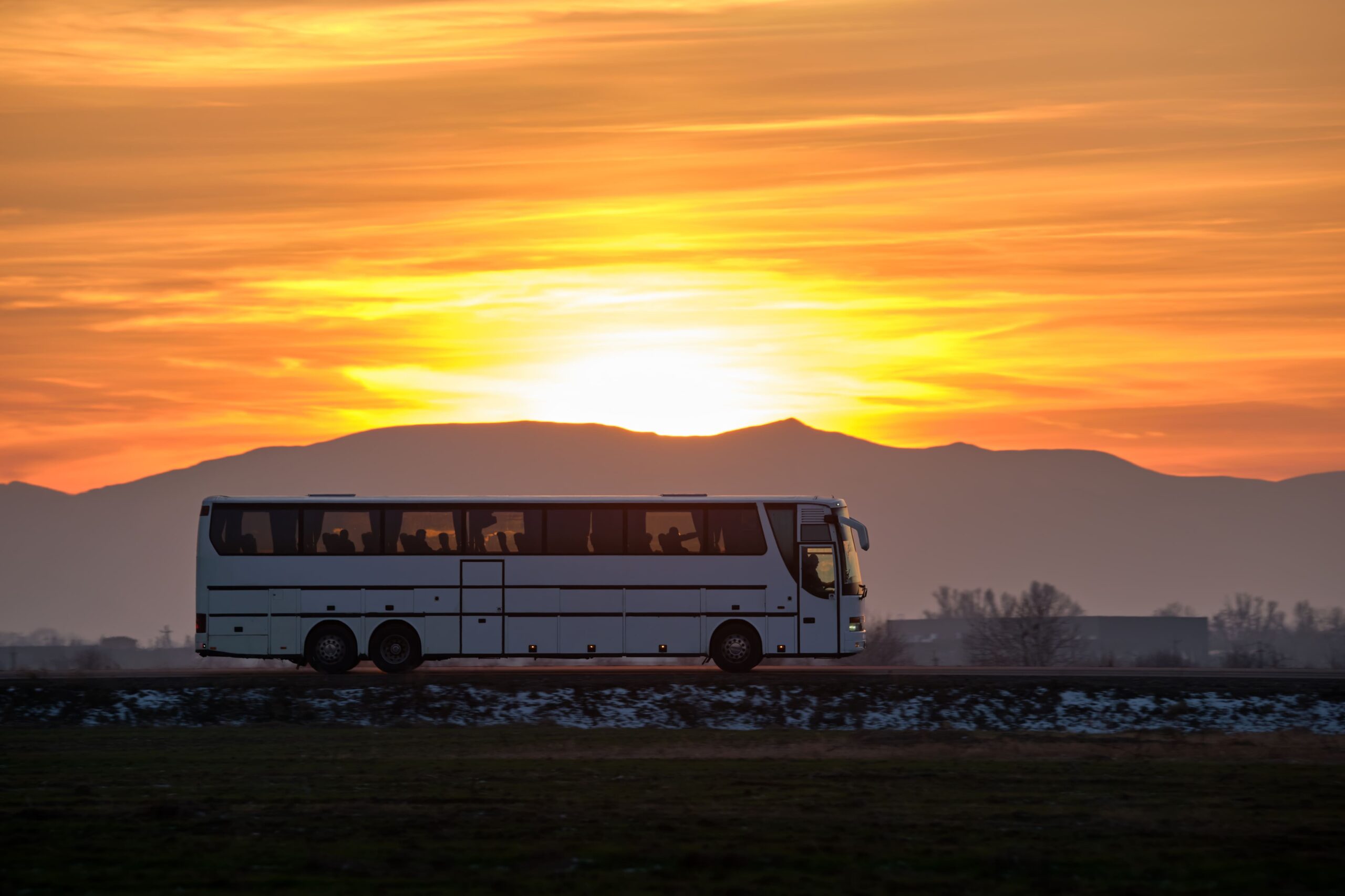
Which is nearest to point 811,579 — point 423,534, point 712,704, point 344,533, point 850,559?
point 850,559

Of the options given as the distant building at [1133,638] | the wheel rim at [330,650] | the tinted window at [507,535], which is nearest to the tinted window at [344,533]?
the wheel rim at [330,650]

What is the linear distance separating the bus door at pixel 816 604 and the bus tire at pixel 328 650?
31.6 feet

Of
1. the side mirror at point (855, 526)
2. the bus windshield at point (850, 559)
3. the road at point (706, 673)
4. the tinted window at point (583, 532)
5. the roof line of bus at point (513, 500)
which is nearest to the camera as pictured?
the side mirror at point (855, 526)

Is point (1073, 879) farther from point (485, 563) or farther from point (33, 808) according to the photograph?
point (485, 563)

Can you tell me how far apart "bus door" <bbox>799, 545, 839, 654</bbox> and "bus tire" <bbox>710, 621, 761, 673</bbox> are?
103cm

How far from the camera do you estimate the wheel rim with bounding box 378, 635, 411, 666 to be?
3522 cm

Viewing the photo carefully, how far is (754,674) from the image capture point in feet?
113

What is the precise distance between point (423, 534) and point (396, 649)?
263 centimetres

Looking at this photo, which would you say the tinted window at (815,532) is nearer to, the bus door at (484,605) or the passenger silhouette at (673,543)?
the passenger silhouette at (673,543)

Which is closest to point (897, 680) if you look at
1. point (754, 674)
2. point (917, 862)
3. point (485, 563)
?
point (754, 674)

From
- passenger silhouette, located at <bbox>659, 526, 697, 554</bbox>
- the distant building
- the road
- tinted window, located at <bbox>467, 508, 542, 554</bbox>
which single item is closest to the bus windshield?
the road

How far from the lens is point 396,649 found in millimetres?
35281

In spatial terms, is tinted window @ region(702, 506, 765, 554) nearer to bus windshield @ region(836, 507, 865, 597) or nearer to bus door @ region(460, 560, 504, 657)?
bus windshield @ region(836, 507, 865, 597)

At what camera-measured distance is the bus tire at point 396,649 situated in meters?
35.2
